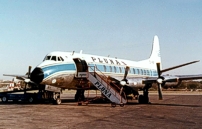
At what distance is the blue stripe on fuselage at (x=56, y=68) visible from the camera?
19.5 m

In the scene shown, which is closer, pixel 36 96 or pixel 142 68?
pixel 36 96

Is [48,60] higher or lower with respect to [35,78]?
higher

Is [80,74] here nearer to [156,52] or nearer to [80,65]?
[80,65]

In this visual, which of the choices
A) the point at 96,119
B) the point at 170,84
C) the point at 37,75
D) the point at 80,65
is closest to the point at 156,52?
the point at 170,84

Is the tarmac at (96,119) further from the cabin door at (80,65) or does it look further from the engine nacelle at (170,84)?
the engine nacelle at (170,84)

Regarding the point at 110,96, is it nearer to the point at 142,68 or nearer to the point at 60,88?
the point at 60,88

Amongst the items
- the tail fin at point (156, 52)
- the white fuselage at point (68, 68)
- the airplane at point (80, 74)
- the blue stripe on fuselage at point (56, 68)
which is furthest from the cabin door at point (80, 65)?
the tail fin at point (156, 52)

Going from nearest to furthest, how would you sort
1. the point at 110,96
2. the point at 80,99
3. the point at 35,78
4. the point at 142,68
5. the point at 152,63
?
the point at 35,78, the point at 110,96, the point at 80,99, the point at 142,68, the point at 152,63

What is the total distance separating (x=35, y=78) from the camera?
19.3m

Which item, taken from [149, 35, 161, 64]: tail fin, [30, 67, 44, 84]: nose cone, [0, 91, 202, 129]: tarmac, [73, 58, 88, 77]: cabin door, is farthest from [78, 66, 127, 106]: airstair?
[149, 35, 161, 64]: tail fin

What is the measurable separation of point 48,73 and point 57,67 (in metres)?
1.10

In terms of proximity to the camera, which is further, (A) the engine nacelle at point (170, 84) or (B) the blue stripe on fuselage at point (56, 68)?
(A) the engine nacelle at point (170, 84)

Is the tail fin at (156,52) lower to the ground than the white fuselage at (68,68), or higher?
higher

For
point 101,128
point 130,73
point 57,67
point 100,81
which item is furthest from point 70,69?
point 101,128
